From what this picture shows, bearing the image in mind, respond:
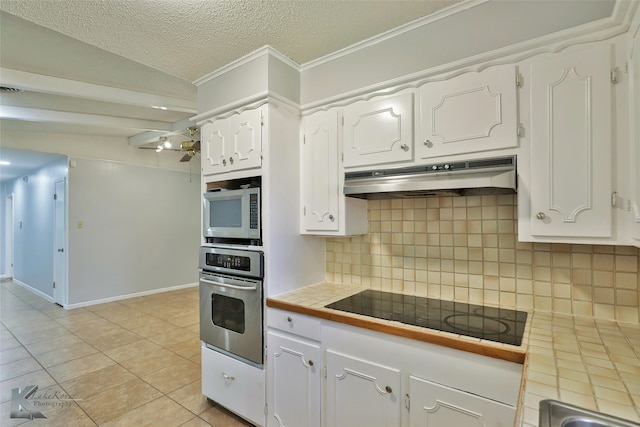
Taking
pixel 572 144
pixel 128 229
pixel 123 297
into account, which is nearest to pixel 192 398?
pixel 572 144

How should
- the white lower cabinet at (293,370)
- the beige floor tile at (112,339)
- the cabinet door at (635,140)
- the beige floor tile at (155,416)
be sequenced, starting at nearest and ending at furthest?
the cabinet door at (635,140)
the white lower cabinet at (293,370)
the beige floor tile at (155,416)
the beige floor tile at (112,339)

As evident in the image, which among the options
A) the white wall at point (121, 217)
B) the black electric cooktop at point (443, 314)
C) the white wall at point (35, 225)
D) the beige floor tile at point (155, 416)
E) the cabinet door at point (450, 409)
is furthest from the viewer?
the white wall at point (35, 225)

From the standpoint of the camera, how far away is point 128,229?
5176 millimetres

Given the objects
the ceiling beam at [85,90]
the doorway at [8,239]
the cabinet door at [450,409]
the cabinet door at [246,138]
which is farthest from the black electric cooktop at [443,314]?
the doorway at [8,239]

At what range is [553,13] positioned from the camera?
138 centimetres

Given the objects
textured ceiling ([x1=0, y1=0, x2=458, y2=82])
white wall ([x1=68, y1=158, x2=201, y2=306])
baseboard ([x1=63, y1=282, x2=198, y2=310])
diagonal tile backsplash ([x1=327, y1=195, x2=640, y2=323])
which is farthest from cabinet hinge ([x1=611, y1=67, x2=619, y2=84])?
baseboard ([x1=63, y1=282, x2=198, y2=310])

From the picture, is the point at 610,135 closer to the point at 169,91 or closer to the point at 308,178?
the point at 308,178

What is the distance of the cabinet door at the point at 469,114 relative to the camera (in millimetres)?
1456

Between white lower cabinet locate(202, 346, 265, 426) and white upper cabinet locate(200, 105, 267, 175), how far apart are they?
1.36 m

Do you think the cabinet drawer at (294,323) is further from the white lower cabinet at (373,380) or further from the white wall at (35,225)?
the white wall at (35,225)

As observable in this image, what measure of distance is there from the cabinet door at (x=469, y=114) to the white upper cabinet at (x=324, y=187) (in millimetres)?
569

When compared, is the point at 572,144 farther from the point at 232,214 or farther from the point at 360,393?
the point at 232,214

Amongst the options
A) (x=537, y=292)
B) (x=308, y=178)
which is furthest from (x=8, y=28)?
(x=537, y=292)

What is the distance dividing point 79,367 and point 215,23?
3.27m
